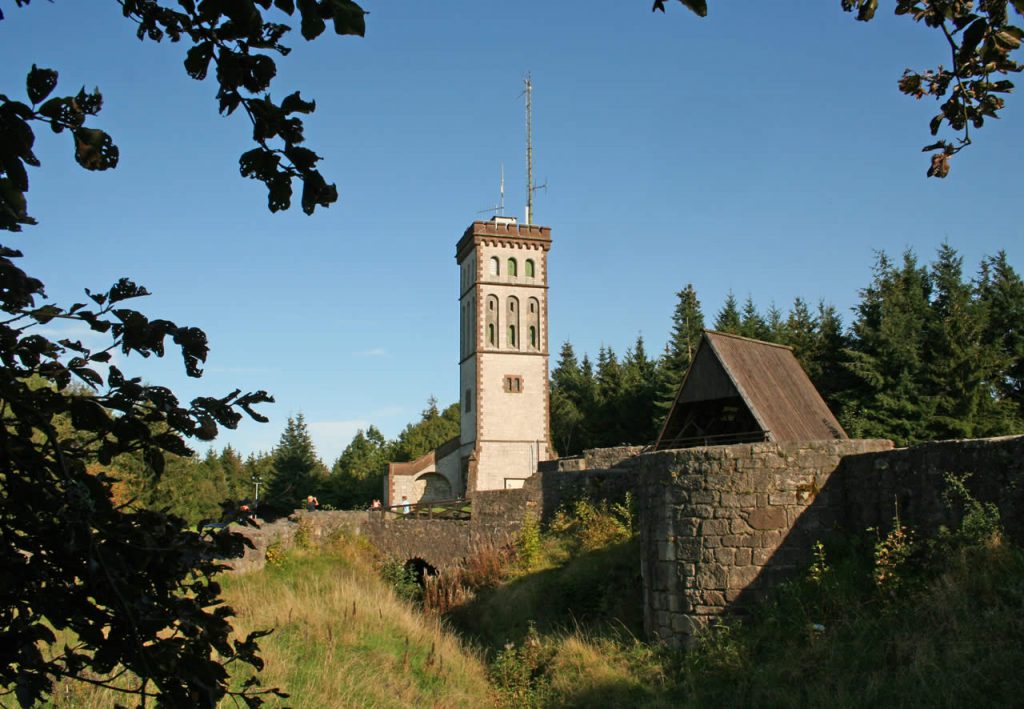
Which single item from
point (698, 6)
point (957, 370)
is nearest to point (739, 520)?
point (698, 6)

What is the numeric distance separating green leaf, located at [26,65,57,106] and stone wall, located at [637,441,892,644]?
9.63m

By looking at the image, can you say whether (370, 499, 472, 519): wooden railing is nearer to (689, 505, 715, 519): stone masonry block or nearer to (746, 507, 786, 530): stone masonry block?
(689, 505, 715, 519): stone masonry block

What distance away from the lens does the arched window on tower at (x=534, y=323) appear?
147ft

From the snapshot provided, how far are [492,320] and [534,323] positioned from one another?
6.81 feet

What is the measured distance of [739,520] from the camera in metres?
10.9

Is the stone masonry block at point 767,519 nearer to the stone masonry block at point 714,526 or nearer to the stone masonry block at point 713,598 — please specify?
the stone masonry block at point 714,526

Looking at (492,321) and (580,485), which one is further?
(492,321)

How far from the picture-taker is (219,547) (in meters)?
3.01

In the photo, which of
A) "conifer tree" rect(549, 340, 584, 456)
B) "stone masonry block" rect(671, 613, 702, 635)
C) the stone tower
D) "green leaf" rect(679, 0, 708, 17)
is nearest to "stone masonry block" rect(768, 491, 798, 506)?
"stone masonry block" rect(671, 613, 702, 635)

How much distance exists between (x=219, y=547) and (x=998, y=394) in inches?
1334

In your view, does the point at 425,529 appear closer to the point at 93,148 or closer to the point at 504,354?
the point at 504,354

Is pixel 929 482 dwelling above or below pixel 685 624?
above

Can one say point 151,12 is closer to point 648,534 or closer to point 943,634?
point 943,634

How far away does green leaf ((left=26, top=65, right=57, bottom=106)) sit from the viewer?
240cm
